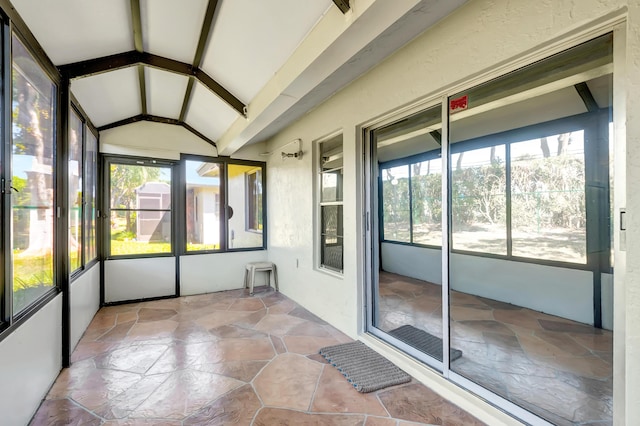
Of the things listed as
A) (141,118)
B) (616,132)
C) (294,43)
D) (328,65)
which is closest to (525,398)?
(616,132)

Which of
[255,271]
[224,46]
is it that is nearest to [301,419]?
[224,46]

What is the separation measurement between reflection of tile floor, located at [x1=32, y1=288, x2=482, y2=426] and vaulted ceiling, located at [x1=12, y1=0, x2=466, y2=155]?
2.42 metres

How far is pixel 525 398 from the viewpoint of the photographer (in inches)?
77.3

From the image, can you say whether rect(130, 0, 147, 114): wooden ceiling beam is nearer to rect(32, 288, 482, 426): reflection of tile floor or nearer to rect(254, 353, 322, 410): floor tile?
rect(32, 288, 482, 426): reflection of tile floor

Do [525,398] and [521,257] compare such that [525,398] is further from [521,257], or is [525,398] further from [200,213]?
[200,213]

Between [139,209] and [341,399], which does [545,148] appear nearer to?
[341,399]

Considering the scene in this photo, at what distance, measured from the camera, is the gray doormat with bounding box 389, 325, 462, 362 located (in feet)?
7.92

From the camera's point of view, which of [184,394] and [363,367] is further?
[363,367]

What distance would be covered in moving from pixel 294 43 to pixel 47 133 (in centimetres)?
209

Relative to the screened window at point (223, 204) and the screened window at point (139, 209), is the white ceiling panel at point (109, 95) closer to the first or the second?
the screened window at point (139, 209)

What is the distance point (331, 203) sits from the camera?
3.54 metres

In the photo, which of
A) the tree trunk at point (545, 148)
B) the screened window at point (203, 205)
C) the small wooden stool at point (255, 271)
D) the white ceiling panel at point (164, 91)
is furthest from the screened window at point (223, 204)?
the tree trunk at point (545, 148)

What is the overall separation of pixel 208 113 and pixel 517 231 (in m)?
4.22

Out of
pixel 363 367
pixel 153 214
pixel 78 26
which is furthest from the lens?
pixel 153 214
